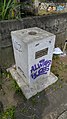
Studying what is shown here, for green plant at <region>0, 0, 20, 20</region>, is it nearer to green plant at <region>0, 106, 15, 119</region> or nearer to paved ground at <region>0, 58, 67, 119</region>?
paved ground at <region>0, 58, 67, 119</region>

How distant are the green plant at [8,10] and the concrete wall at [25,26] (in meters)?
0.43

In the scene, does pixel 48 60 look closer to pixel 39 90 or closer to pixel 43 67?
pixel 43 67

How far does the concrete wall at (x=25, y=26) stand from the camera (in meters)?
3.32

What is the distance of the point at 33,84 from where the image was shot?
3.21 meters

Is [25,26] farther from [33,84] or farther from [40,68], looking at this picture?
[33,84]

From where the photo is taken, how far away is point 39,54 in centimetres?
277

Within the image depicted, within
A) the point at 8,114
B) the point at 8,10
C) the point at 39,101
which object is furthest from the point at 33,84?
the point at 8,10

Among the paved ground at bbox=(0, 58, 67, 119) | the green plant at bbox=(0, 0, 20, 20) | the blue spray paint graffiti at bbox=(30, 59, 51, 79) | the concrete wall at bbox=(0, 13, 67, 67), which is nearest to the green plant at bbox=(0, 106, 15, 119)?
the paved ground at bbox=(0, 58, 67, 119)

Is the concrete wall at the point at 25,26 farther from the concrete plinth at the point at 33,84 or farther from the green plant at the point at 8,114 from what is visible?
the green plant at the point at 8,114

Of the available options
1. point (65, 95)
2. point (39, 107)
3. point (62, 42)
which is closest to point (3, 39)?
point (39, 107)

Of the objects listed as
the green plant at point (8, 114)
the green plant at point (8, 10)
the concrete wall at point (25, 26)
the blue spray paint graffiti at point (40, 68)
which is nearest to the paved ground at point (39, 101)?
the green plant at point (8, 114)

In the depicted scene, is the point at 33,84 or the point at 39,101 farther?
the point at 33,84

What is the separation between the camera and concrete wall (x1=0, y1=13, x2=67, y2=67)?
10.9ft

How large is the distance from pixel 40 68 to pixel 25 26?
1345mm
